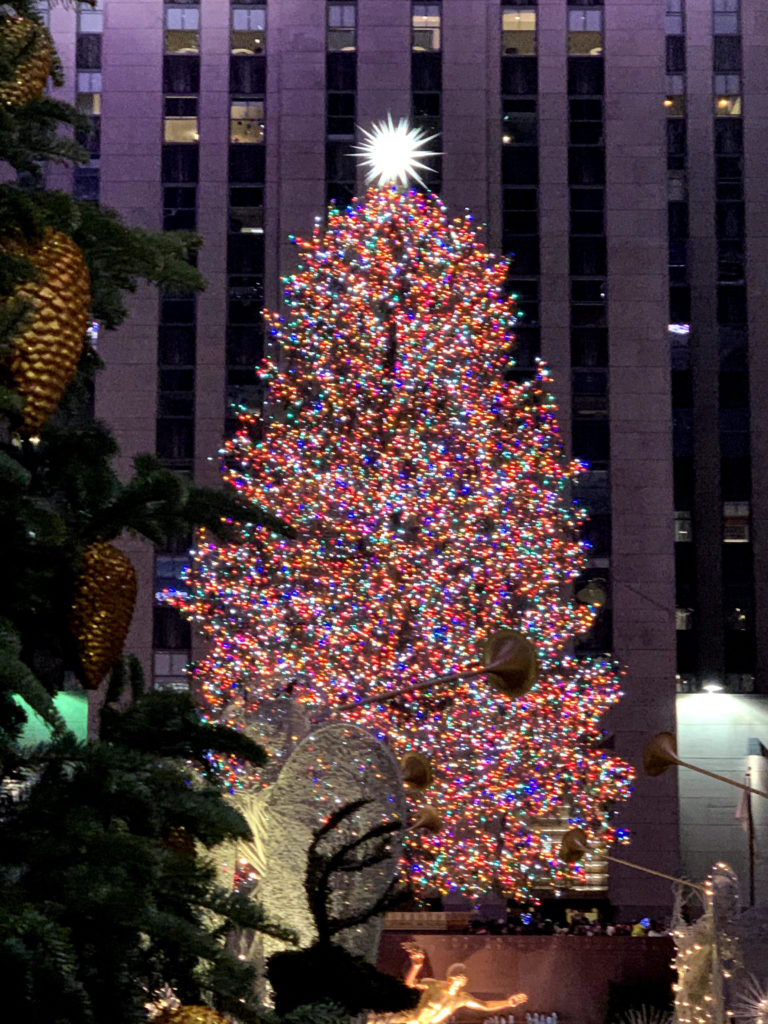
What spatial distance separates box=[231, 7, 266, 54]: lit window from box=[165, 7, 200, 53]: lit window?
798 mm

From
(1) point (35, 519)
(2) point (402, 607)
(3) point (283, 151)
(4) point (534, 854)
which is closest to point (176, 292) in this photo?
(1) point (35, 519)

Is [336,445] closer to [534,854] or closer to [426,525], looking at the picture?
[426,525]

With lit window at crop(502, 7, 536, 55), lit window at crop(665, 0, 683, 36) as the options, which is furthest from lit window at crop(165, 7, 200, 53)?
lit window at crop(665, 0, 683, 36)

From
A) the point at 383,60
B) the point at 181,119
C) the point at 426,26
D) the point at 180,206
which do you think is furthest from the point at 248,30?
the point at 180,206

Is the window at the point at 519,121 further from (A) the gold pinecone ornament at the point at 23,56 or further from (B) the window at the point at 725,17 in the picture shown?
(A) the gold pinecone ornament at the point at 23,56

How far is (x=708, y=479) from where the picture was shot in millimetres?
39625

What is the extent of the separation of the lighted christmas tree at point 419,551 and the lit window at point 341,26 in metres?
10.9

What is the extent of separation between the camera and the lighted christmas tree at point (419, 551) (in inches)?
838

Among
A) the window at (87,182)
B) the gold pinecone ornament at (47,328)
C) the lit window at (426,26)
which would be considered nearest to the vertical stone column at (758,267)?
the lit window at (426,26)

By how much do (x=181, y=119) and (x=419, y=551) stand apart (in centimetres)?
1603

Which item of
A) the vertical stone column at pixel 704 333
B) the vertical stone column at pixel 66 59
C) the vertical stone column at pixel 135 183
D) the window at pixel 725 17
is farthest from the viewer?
the window at pixel 725 17

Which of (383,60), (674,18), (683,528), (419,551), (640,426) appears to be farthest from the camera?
(674,18)

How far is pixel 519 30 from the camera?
3522 centimetres

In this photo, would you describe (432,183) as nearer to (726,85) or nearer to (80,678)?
(726,85)
